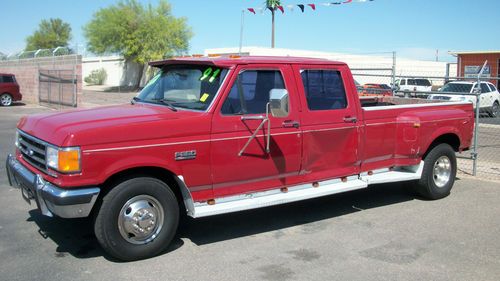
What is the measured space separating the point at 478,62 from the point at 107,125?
38205 mm

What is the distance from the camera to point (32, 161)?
5230 millimetres

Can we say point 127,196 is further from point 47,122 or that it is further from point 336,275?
point 336,275

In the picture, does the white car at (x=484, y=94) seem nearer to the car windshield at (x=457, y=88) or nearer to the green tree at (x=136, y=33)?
the car windshield at (x=457, y=88)

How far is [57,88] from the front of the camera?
26.6 m

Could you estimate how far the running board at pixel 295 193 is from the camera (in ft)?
17.1

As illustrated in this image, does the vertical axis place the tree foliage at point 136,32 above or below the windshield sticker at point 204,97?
above

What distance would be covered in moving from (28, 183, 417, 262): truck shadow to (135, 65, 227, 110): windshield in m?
1.49

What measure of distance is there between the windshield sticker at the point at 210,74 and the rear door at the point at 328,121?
1.01 m

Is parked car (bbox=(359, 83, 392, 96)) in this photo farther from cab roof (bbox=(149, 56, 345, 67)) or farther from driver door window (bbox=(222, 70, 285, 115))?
driver door window (bbox=(222, 70, 285, 115))

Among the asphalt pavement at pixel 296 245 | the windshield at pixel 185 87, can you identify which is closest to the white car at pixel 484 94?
the asphalt pavement at pixel 296 245

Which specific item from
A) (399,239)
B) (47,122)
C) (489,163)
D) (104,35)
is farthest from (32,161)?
(104,35)

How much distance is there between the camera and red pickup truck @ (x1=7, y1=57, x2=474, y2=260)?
→ 184 inches

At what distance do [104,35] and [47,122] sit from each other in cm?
4639

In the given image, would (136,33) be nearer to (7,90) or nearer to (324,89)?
(7,90)
